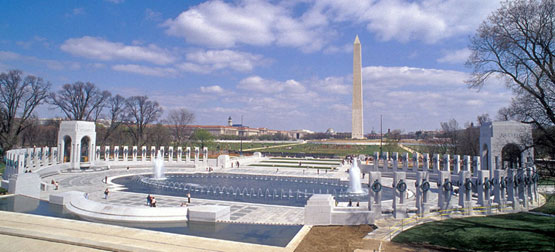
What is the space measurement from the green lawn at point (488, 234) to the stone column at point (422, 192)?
123 cm

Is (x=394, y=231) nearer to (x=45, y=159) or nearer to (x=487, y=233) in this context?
(x=487, y=233)

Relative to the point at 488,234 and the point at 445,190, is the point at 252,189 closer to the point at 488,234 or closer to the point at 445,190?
the point at 445,190

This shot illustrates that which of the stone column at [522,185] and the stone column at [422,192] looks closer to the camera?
the stone column at [422,192]

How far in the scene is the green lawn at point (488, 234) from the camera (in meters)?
9.78

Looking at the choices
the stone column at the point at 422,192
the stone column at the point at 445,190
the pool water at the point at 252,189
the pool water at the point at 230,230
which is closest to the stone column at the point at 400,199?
the stone column at the point at 422,192

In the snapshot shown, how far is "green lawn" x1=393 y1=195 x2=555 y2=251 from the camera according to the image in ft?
32.1

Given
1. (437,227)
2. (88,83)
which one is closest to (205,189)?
(437,227)

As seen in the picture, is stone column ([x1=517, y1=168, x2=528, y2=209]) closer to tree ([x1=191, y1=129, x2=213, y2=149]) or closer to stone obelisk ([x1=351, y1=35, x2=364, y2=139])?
tree ([x1=191, y1=129, x2=213, y2=149])

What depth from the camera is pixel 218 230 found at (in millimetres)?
13562

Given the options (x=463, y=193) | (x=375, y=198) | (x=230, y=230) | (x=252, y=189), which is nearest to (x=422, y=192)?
(x=463, y=193)

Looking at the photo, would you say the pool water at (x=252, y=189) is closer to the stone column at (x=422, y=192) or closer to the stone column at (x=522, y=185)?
the stone column at (x=422, y=192)

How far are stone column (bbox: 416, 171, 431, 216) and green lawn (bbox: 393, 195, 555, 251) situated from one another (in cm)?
123

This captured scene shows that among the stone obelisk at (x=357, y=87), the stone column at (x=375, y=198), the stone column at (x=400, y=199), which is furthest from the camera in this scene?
the stone obelisk at (x=357, y=87)

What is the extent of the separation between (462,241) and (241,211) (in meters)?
Answer: 11.1
